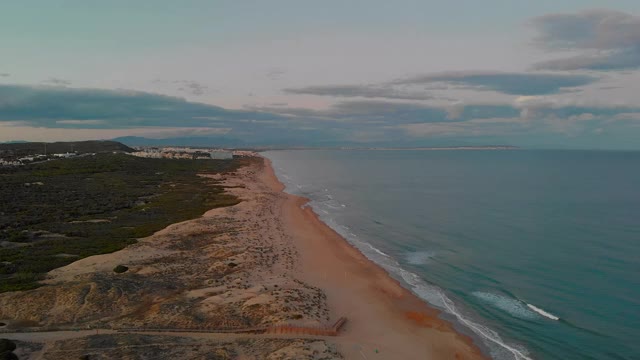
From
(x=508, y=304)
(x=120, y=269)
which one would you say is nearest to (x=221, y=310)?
(x=120, y=269)

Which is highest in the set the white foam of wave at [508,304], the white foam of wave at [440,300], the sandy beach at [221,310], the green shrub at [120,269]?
the green shrub at [120,269]

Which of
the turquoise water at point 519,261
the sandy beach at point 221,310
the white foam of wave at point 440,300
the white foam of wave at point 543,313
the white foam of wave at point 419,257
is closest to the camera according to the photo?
the sandy beach at point 221,310

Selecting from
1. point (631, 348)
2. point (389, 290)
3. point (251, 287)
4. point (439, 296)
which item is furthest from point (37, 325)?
point (631, 348)

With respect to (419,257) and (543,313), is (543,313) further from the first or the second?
(419,257)

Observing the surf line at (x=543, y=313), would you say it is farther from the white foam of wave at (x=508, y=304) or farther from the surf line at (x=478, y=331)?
the surf line at (x=478, y=331)

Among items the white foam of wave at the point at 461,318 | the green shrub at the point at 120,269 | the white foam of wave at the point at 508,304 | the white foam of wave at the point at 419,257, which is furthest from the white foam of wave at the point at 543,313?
the green shrub at the point at 120,269

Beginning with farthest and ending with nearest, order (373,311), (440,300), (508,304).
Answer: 1. (440,300)
2. (508,304)
3. (373,311)

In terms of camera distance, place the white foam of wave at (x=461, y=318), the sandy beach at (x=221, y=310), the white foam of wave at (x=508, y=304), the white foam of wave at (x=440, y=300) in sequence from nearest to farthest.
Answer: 1. the sandy beach at (x=221, y=310)
2. the white foam of wave at (x=461, y=318)
3. the white foam of wave at (x=440, y=300)
4. the white foam of wave at (x=508, y=304)
